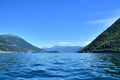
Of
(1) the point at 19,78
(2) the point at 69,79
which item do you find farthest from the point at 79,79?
(1) the point at 19,78

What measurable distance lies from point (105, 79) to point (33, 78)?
8.15m

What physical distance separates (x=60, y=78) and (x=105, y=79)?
507cm

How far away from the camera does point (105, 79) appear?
84.4 ft

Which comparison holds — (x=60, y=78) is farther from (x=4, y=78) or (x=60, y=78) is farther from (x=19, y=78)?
(x=4, y=78)

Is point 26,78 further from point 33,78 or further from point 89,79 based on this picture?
point 89,79

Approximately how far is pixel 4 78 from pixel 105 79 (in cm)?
1139

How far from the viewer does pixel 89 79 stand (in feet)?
85.0

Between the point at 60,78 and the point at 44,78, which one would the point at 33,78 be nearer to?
the point at 44,78

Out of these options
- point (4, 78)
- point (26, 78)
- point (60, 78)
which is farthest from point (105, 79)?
point (4, 78)

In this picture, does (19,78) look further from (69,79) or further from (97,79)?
(97,79)

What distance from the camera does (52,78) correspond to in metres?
26.7

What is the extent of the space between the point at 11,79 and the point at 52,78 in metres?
4.66

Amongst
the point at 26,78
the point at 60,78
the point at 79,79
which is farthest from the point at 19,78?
the point at 79,79

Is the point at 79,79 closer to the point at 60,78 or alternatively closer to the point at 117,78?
the point at 60,78
